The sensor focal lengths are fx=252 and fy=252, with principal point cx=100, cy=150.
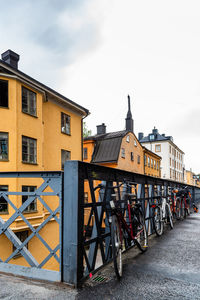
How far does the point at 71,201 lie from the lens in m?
3.34

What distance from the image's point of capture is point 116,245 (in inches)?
143

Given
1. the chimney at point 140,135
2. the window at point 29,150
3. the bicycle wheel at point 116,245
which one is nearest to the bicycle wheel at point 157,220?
the bicycle wheel at point 116,245

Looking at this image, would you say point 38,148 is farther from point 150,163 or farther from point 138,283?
point 150,163

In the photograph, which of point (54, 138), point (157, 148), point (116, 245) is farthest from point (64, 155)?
point (157, 148)

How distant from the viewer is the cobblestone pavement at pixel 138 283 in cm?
304

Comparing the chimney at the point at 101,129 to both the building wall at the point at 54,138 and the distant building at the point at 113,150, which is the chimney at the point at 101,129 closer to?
the distant building at the point at 113,150

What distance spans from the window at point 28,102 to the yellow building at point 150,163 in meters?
24.4

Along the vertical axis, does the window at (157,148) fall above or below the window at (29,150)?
above

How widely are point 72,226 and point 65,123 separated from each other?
1918cm

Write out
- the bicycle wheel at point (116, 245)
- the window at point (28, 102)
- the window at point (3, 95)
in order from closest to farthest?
the bicycle wheel at point (116, 245) → the window at point (3, 95) → the window at point (28, 102)

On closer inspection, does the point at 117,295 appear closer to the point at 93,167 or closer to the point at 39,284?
the point at 39,284

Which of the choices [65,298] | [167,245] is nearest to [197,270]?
[167,245]

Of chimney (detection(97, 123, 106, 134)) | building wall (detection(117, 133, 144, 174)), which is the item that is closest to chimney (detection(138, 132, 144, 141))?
building wall (detection(117, 133, 144, 174))

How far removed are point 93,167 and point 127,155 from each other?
28.6 m
